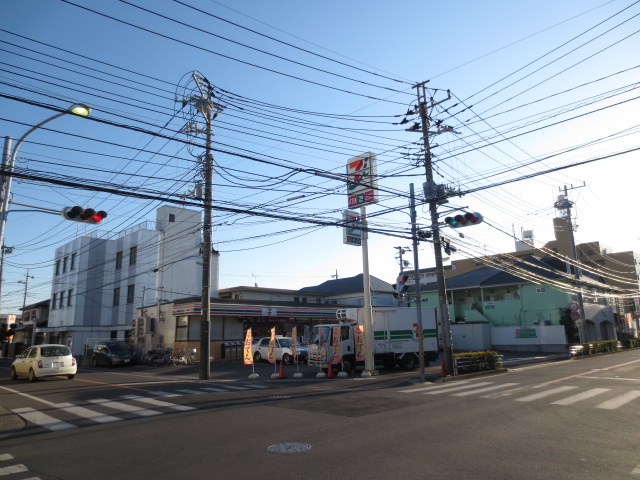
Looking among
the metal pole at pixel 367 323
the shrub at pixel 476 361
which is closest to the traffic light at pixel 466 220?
the metal pole at pixel 367 323

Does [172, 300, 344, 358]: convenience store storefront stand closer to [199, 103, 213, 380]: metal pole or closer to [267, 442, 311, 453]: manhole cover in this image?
[199, 103, 213, 380]: metal pole

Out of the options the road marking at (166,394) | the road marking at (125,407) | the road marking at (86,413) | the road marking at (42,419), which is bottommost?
the road marking at (166,394)

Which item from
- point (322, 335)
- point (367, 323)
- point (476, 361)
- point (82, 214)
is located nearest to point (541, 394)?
point (476, 361)

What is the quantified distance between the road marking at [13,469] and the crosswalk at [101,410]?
2.82 metres

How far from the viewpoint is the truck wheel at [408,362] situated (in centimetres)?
2436

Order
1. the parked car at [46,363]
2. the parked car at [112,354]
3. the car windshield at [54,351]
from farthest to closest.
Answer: the parked car at [112,354] < the car windshield at [54,351] < the parked car at [46,363]

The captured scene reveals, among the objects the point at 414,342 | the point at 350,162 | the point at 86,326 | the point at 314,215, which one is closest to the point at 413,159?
the point at 350,162

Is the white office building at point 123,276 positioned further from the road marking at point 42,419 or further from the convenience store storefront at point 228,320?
the road marking at point 42,419

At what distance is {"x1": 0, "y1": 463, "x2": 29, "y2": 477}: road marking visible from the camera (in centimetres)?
647

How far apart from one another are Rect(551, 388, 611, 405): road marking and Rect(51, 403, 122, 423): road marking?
37.2 feet

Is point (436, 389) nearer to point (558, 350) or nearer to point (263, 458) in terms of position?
point (263, 458)

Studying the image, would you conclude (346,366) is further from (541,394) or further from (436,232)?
(541,394)

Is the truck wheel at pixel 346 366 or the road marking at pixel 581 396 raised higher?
the truck wheel at pixel 346 366

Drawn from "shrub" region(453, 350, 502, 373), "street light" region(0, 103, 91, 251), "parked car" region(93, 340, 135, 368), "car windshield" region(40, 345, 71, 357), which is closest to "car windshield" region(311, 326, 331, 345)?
"shrub" region(453, 350, 502, 373)
